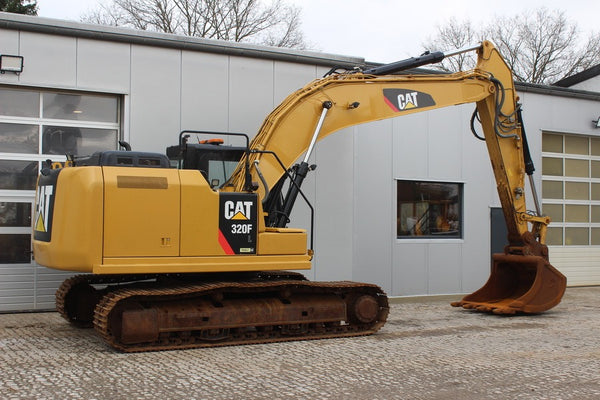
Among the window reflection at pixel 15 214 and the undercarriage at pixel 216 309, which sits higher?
the window reflection at pixel 15 214

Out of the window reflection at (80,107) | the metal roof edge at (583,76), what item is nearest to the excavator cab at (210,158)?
the window reflection at (80,107)

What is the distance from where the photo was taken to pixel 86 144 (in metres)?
11.2

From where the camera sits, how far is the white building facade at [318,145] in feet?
35.0

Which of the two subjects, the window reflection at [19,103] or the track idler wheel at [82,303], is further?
the window reflection at [19,103]

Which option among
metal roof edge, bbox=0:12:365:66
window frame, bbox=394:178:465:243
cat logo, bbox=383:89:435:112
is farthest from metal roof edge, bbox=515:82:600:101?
cat logo, bbox=383:89:435:112

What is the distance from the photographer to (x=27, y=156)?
10734 mm

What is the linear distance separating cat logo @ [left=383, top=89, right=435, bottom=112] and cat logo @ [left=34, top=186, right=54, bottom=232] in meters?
4.82

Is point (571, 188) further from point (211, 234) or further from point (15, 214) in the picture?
point (15, 214)

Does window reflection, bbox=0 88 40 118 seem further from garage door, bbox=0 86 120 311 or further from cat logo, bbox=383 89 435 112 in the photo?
cat logo, bbox=383 89 435 112

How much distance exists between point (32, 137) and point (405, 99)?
566 cm

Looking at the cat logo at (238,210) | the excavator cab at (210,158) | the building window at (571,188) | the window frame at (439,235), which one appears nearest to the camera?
the cat logo at (238,210)

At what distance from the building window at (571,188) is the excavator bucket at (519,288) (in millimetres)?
4606

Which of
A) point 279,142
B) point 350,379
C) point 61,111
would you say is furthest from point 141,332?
point 61,111

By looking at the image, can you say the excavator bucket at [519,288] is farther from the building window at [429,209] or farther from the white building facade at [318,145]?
the building window at [429,209]
